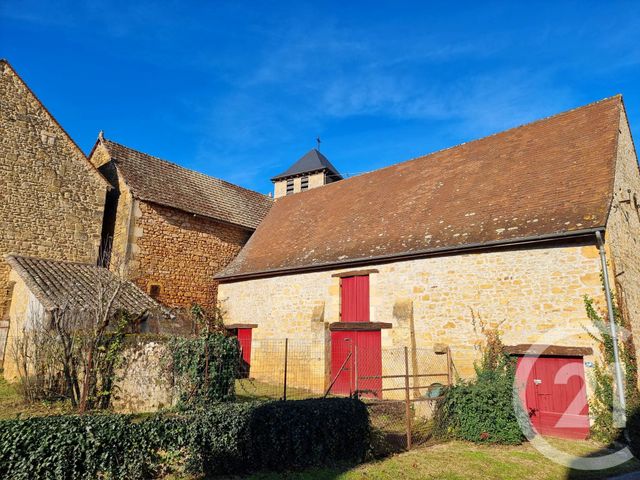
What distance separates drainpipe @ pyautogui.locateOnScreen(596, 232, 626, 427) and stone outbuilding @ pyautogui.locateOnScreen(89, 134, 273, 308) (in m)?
13.6

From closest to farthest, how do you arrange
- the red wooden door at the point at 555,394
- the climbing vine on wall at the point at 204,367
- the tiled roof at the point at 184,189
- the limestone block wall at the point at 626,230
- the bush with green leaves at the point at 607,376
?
the climbing vine on wall at the point at 204,367
the bush with green leaves at the point at 607,376
the red wooden door at the point at 555,394
the limestone block wall at the point at 626,230
the tiled roof at the point at 184,189

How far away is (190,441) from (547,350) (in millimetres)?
7475

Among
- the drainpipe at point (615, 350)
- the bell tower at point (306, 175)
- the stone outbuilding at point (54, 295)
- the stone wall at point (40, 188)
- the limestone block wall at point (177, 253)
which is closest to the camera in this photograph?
the drainpipe at point (615, 350)

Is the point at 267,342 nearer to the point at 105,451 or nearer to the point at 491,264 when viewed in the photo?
the point at 491,264

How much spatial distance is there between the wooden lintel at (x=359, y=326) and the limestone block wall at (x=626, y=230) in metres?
5.64

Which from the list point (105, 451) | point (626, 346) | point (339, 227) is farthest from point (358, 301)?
point (105, 451)

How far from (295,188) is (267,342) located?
657 inches

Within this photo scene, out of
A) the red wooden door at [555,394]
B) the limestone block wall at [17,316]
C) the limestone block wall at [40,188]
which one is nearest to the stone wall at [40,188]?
the limestone block wall at [40,188]

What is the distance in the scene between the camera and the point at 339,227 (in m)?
15.7

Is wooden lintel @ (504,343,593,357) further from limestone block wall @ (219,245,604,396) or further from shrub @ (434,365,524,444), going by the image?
shrub @ (434,365,524,444)

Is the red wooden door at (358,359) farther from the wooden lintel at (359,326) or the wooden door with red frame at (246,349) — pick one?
the wooden door with red frame at (246,349)

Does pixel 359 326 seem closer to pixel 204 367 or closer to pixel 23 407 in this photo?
pixel 204 367

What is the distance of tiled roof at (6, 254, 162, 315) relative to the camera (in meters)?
11.6

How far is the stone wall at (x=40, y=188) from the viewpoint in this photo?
1402 cm
